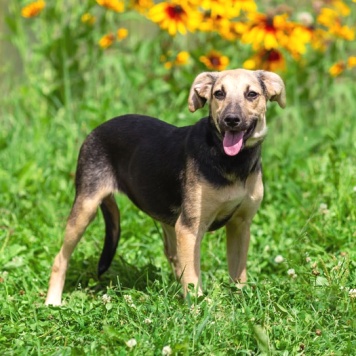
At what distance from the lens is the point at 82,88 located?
27.2 feet

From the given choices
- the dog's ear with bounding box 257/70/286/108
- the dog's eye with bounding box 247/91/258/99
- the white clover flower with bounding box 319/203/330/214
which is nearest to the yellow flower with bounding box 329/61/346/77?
the white clover flower with bounding box 319/203/330/214

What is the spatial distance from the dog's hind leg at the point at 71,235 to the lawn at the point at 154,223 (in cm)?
13

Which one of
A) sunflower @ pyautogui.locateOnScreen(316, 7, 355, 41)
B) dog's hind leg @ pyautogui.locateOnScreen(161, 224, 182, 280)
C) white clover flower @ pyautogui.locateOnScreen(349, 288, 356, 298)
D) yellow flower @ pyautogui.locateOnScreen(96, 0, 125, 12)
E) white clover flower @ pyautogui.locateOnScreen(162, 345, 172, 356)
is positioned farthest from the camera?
sunflower @ pyautogui.locateOnScreen(316, 7, 355, 41)

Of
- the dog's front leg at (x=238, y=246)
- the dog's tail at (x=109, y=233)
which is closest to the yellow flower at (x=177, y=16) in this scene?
the dog's tail at (x=109, y=233)

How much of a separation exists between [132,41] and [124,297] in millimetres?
4670

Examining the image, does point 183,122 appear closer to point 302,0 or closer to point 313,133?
point 313,133

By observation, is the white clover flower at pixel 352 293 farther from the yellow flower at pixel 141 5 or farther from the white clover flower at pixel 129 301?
the yellow flower at pixel 141 5

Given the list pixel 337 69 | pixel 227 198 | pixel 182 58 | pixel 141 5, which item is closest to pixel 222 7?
pixel 182 58

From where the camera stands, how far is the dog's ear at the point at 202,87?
195 inches

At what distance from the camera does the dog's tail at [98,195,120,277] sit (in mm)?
5512

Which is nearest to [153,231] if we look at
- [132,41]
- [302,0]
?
[132,41]

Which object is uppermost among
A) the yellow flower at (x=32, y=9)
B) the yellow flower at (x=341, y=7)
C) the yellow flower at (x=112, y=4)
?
the yellow flower at (x=341, y=7)

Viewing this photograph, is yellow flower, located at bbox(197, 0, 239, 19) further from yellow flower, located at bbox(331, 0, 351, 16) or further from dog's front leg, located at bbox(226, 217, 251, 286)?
dog's front leg, located at bbox(226, 217, 251, 286)

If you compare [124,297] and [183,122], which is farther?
[183,122]
